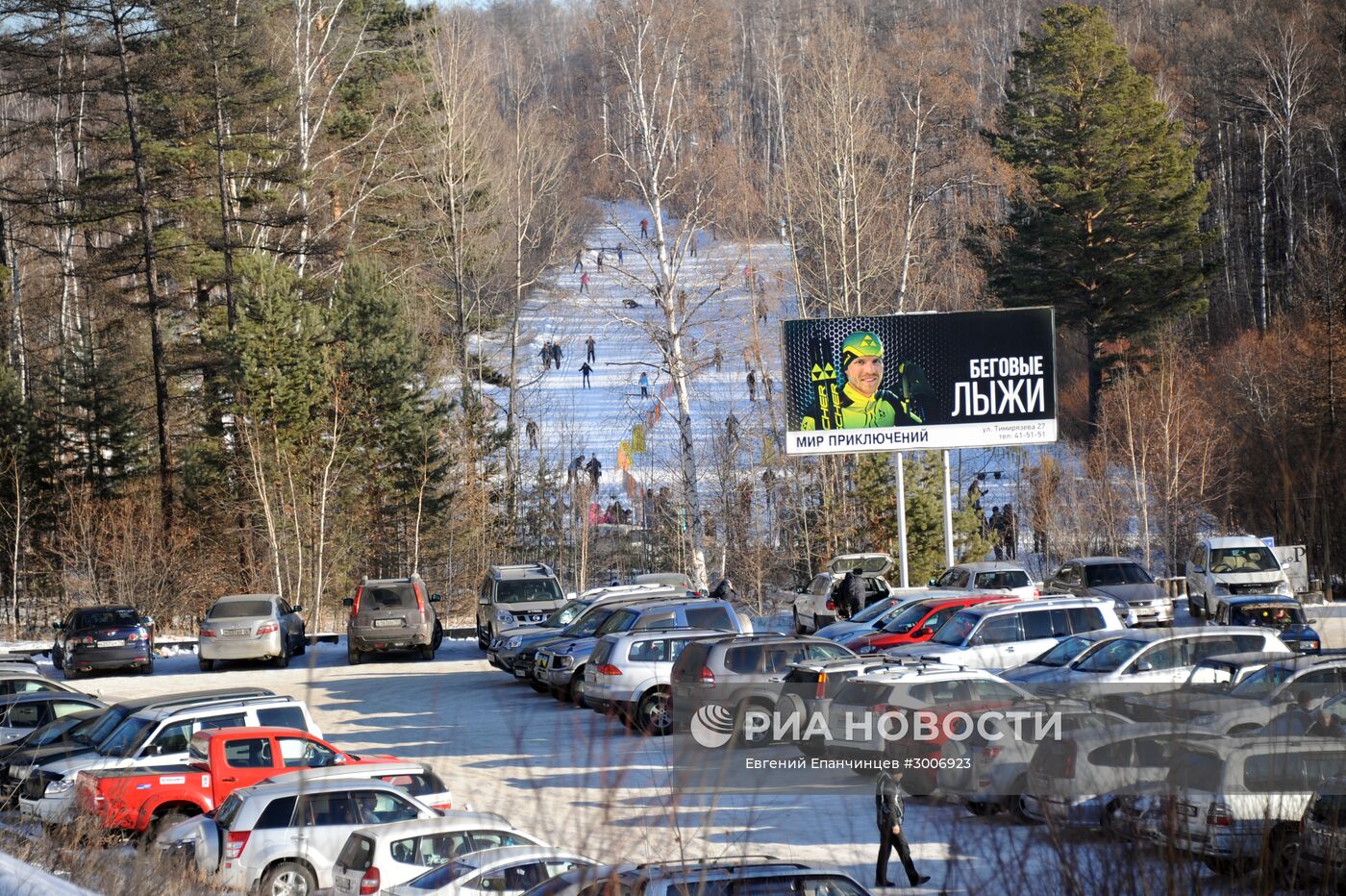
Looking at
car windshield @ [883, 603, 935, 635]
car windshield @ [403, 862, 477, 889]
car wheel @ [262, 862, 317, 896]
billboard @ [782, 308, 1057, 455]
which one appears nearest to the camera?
car windshield @ [403, 862, 477, 889]

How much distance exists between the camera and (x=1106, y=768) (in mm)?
4941

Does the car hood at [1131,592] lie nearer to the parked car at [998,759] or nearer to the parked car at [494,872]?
the parked car at [998,759]

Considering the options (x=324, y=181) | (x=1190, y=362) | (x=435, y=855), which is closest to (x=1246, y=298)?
(x=1190, y=362)

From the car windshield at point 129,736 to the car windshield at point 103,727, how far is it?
14.2 inches

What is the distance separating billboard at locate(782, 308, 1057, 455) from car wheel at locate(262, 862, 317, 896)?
20136 millimetres

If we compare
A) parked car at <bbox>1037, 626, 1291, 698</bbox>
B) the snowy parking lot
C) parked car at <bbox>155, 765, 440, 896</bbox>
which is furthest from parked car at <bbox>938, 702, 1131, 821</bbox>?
parked car at <bbox>155, 765, 440, 896</bbox>

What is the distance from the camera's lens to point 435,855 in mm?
10148

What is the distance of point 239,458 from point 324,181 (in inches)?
451

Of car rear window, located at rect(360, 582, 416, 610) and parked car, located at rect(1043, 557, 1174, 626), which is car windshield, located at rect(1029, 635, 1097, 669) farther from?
car rear window, located at rect(360, 582, 416, 610)

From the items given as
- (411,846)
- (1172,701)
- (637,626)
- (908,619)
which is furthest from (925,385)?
(1172,701)

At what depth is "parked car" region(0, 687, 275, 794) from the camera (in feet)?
48.9

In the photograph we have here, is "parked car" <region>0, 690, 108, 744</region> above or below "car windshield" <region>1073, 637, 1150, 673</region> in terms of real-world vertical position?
below

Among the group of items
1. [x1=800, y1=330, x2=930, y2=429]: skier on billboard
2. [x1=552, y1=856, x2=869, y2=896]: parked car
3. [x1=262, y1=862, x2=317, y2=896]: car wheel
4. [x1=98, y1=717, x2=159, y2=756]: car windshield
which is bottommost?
[x1=262, y1=862, x2=317, y2=896]: car wheel

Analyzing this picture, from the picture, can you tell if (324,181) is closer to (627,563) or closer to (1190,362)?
(627,563)
